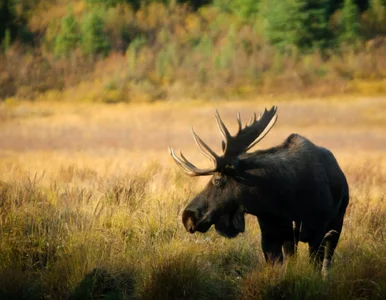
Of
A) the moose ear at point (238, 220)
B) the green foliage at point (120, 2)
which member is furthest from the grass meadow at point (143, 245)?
the green foliage at point (120, 2)

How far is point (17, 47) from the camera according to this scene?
1310 inches

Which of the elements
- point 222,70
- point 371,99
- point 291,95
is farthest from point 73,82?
point 371,99

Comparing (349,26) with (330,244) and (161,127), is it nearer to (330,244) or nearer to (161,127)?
(161,127)

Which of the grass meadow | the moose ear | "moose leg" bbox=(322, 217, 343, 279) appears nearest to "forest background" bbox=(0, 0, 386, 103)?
the grass meadow

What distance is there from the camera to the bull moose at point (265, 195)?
7.97 m

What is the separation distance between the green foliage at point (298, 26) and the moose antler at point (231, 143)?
22.6 metres

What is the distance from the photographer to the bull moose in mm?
7969

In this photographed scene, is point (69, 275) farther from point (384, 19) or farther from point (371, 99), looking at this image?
point (384, 19)

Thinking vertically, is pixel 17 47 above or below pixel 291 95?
above

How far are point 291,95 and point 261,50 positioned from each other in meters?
4.15

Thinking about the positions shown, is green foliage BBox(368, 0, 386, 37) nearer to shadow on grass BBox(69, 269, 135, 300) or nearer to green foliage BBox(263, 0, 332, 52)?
green foliage BBox(263, 0, 332, 52)

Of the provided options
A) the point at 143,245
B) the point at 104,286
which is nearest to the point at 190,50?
the point at 143,245

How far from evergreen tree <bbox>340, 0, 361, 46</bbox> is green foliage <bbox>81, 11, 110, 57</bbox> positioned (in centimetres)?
843

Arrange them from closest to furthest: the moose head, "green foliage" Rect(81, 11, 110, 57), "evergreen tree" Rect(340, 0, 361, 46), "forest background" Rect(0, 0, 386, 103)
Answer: the moose head < "forest background" Rect(0, 0, 386, 103) < "evergreen tree" Rect(340, 0, 361, 46) < "green foliage" Rect(81, 11, 110, 57)
